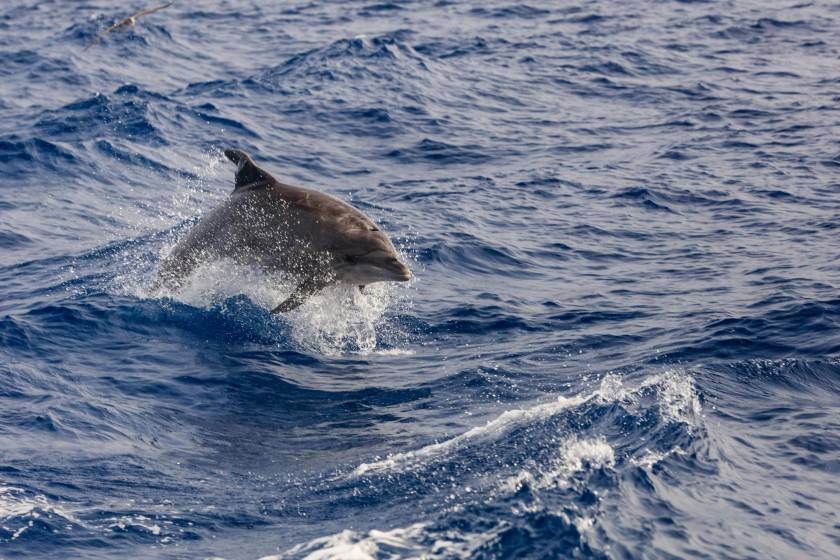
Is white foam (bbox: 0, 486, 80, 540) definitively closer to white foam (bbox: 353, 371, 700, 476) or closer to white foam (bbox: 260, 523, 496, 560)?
white foam (bbox: 260, 523, 496, 560)

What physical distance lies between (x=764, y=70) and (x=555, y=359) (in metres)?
16.9

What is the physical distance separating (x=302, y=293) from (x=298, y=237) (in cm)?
65

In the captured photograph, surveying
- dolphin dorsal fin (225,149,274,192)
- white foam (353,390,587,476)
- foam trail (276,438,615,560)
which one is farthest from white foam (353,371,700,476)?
dolphin dorsal fin (225,149,274,192)

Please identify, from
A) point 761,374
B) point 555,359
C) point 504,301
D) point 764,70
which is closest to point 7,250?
point 504,301

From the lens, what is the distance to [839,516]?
340 inches

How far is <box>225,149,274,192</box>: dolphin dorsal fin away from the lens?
42.2ft

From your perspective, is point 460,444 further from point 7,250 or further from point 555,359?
point 7,250

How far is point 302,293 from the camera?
12.5m

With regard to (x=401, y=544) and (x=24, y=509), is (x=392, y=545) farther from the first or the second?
(x=24, y=509)

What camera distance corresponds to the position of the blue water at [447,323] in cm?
873

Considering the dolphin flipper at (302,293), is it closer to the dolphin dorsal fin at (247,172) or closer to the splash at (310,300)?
the splash at (310,300)

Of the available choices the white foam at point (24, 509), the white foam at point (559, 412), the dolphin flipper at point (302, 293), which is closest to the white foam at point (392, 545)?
the white foam at point (559, 412)

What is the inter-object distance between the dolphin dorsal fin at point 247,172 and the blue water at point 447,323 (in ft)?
3.41

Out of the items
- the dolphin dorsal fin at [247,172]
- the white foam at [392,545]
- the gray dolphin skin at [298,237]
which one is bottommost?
the white foam at [392,545]
